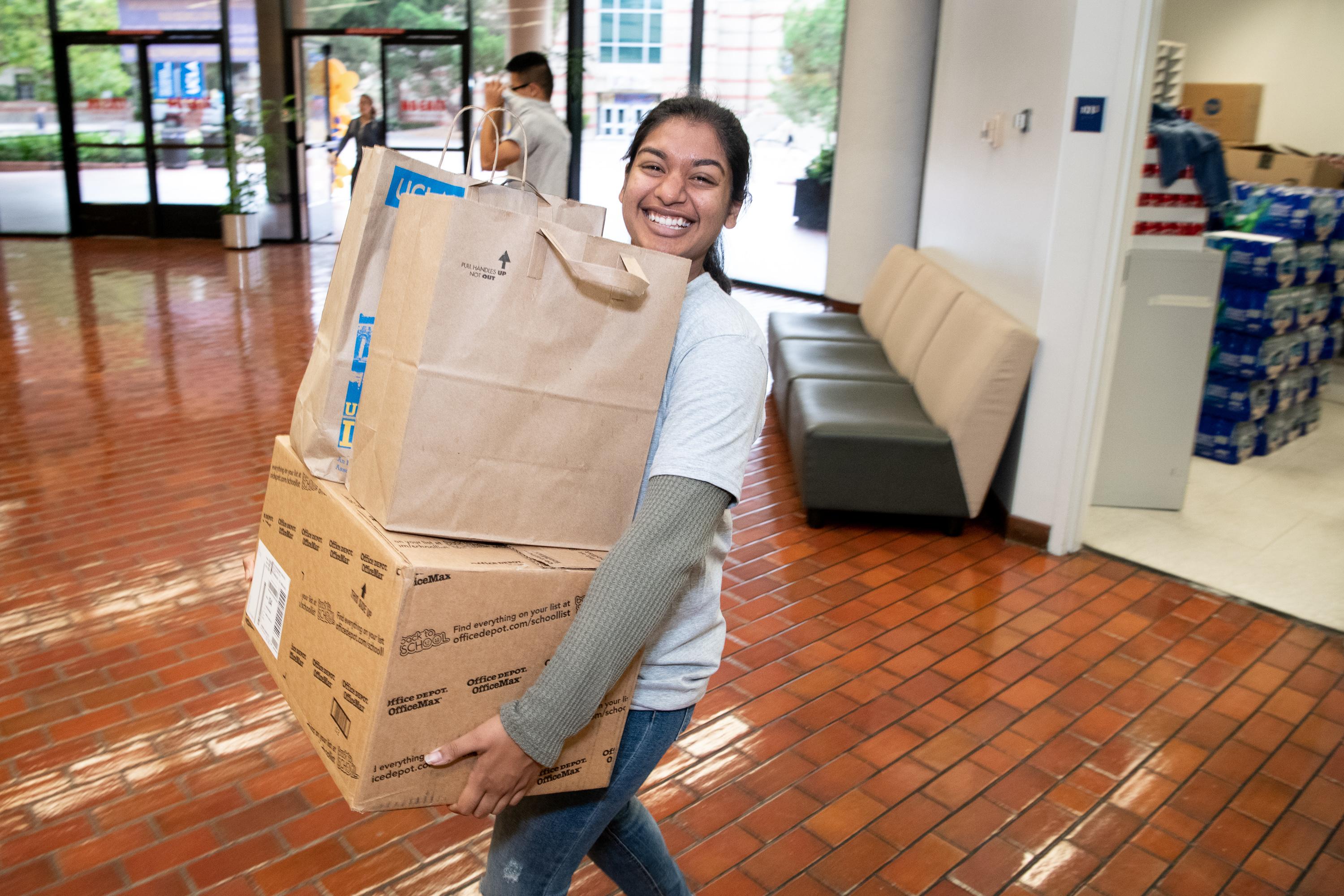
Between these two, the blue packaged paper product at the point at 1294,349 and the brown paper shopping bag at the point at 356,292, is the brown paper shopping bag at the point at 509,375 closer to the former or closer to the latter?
the brown paper shopping bag at the point at 356,292

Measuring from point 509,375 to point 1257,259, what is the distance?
489 centimetres

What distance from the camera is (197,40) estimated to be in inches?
437

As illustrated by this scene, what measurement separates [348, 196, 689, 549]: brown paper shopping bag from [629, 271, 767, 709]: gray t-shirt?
0.04 metres

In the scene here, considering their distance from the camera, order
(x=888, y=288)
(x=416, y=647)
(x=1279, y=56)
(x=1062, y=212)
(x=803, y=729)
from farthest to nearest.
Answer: (x=1279, y=56) → (x=888, y=288) → (x=1062, y=212) → (x=803, y=729) → (x=416, y=647)

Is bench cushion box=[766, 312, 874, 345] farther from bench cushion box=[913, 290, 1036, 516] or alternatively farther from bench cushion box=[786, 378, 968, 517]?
bench cushion box=[786, 378, 968, 517]

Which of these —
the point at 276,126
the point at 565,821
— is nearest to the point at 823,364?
the point at 565,821

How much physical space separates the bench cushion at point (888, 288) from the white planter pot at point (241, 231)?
23.2 ft

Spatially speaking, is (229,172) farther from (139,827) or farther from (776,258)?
(139,827)

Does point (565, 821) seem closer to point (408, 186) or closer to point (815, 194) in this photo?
point (408, 186)

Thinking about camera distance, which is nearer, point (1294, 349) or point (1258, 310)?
point (1258, 310)

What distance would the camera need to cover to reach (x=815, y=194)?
9.74 meters

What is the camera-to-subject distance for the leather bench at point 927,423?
4016 millimetres

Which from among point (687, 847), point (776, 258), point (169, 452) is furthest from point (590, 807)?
point (776, 258)

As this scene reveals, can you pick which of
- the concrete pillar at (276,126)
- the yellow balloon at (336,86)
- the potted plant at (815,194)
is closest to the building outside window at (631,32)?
the potted plant at (815,194)
